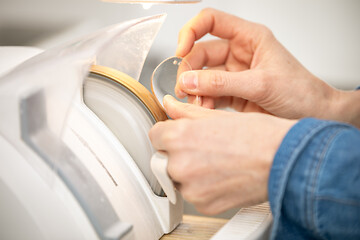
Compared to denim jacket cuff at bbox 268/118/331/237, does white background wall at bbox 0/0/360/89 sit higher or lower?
higher

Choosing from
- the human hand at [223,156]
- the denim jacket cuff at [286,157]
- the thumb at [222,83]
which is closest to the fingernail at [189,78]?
the thumb at [222,83]

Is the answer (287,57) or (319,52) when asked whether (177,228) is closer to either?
(287,57)

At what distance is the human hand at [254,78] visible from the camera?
0.72m

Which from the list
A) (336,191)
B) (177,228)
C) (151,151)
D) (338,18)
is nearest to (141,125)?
(151,151)

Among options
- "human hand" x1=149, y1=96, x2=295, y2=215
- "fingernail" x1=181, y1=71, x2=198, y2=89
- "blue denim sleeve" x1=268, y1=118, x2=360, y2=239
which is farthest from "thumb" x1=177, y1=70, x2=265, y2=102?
"blue denim sleeve" x1=268, y1=118, x2=360, y2=239

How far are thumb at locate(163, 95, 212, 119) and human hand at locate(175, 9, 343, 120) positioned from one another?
0.27ft

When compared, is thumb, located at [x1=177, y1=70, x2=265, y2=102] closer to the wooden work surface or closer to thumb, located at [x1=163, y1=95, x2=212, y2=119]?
thumb, located at [x1=163, y1=95, x2=212, y2=119]

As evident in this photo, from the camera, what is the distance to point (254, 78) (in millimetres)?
737

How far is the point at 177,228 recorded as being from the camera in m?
0.66

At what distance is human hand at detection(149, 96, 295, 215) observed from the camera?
45 cm

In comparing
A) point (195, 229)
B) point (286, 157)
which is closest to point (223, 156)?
point (286, 157)

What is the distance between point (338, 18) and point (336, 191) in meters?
0.64

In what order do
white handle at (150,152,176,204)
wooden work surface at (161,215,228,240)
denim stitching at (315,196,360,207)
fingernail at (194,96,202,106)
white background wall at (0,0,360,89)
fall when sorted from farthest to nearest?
white background wall at (0,0,360,89) < fingernail at (194,96,202,106) < wooden work surface at (161,215,228,240) < white handle at (150,152,176,204) < denim stitching at (315,196,360,207)

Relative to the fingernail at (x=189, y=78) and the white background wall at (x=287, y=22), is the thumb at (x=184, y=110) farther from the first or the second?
the white background wall at (x=287, y=22)
